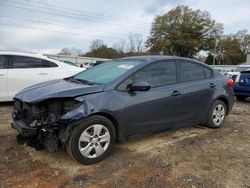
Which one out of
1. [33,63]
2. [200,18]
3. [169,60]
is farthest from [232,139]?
[200,18]

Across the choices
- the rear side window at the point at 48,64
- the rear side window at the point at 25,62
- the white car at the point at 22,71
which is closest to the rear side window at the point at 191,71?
the white car at the point at 22,71

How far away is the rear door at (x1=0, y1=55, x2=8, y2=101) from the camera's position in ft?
24.9

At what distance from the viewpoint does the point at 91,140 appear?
13.1 feet

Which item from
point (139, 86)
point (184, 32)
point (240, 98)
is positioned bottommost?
point (240, 98)

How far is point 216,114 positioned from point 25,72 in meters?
5.00

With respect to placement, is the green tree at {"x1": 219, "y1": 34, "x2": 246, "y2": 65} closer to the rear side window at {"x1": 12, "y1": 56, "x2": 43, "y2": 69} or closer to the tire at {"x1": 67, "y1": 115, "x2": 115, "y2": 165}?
the rear side window at {"x1": 12, "y1": 56, "x2": 43, "y2": 69}

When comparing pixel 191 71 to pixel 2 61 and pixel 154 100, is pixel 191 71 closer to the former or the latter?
pixel 154 100

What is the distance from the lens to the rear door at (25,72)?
774 cm

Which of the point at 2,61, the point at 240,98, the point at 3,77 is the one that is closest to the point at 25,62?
the point at 2,61

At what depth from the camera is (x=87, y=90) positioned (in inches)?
160

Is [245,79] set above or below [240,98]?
above

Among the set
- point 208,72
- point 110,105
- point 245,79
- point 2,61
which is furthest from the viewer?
point 245,79

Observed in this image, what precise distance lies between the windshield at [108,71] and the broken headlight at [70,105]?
0.65 metres

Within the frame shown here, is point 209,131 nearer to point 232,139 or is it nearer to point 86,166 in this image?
point 232,139
